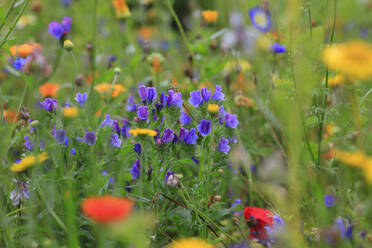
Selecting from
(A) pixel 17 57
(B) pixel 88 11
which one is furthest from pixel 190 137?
(B) pixel 88 11

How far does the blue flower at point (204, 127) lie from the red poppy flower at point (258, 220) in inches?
10.3

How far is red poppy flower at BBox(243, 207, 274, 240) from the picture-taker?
1.16 metres

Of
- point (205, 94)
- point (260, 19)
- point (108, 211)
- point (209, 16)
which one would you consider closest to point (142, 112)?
point (205, 94)

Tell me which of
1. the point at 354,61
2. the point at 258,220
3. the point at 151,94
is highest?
the point at 354,61

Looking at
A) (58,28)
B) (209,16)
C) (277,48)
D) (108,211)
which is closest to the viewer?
(108,211)

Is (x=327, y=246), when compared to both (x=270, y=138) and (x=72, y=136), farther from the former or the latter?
(x=270, y=138)

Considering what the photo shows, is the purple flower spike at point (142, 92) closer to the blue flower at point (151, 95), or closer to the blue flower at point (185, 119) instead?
the blue flower at point (151, 95)

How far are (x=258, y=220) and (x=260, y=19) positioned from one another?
1196 mm

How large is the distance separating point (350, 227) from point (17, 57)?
111 centimetres

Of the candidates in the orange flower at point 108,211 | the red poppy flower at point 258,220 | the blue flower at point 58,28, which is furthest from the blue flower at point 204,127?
the blue flower at point 58,28

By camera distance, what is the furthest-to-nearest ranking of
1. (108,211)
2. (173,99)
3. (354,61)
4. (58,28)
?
(58,28) < (173,99) < (354,61) < (108,211)

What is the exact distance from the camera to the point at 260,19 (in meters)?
2.09

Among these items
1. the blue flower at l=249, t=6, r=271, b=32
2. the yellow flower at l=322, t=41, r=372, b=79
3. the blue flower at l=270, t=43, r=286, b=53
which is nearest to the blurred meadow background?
the yellow flower at l=322, t=41, r=372, b=79

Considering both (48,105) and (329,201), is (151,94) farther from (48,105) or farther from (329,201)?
(329,201)
